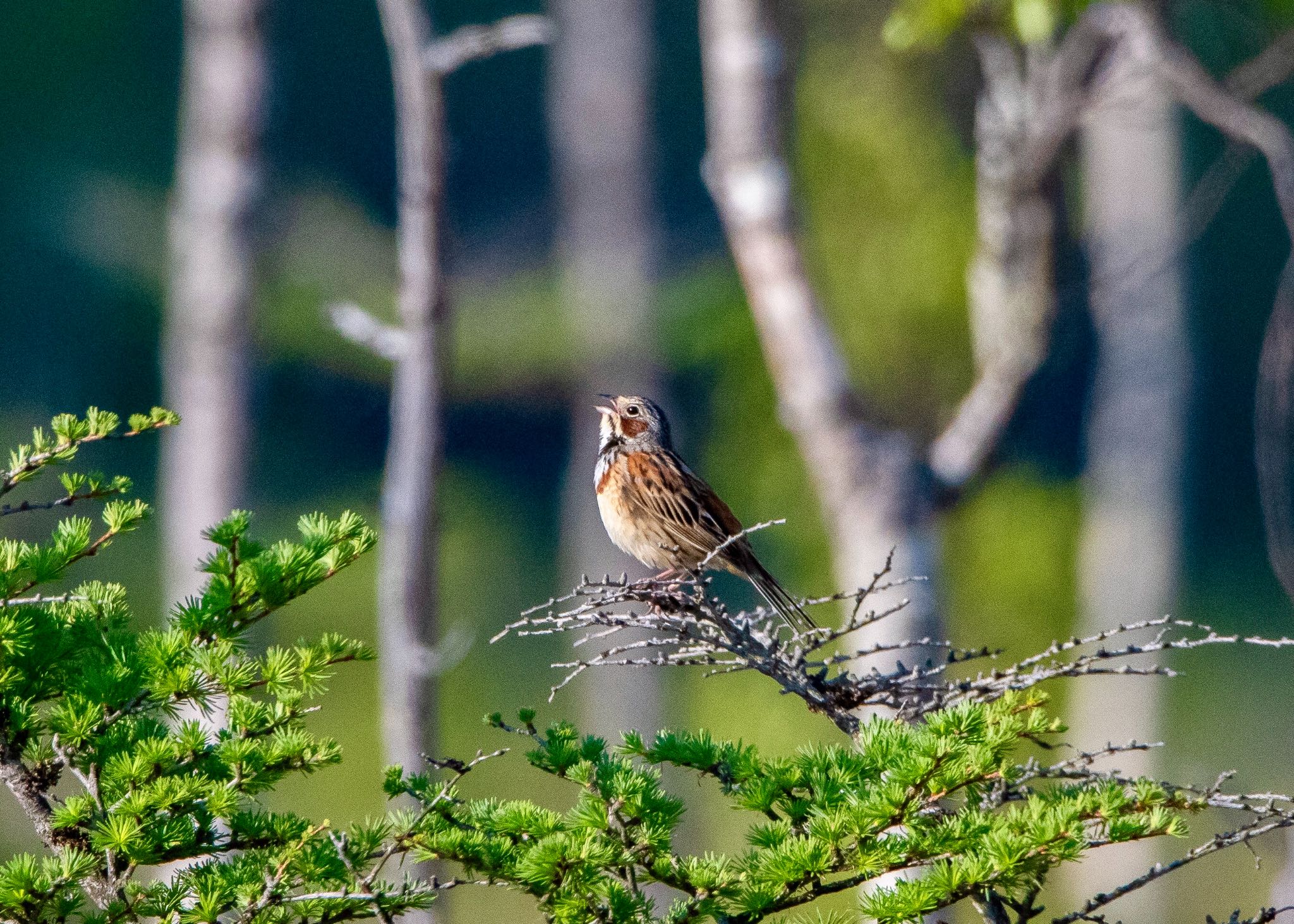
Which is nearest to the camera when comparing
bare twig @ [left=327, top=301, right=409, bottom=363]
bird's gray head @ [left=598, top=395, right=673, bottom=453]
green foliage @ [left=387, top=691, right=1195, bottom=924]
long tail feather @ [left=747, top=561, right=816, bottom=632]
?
green foliage @ [left=387, top=691, right=1195, bottom=924]

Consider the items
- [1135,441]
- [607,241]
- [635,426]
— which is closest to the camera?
[635,426]

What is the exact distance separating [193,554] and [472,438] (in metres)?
9.65

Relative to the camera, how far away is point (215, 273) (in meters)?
6.92

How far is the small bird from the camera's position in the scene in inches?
195

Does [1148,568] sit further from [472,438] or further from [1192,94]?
[472,438]

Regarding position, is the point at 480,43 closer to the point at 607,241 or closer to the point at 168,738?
the point at 168,738

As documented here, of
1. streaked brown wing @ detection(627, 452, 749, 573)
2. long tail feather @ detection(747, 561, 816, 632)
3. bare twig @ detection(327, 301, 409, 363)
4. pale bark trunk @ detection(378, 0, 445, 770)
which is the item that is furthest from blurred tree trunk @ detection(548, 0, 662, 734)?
long tail feather @ detection(747, 561, 816, 632)

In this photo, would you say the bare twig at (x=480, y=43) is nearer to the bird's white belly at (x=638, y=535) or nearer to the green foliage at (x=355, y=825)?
the bird's white belly at (x=638, y=535)

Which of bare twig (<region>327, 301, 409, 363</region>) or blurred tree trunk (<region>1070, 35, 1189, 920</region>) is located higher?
blurred tree trunk (<region>1070, 35, 1189, 920</region>)

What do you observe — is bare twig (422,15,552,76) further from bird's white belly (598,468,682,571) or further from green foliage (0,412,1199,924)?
green foliage (0,412,1199,924)

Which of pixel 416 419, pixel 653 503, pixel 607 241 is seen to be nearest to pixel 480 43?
pixel 416 419

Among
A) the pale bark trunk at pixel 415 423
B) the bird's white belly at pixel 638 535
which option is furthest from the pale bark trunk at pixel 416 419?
the bird's white belly at pixel 638 535

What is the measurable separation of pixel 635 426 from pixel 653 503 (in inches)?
14.5

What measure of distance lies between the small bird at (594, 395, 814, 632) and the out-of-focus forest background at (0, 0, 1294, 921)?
3.96 m
